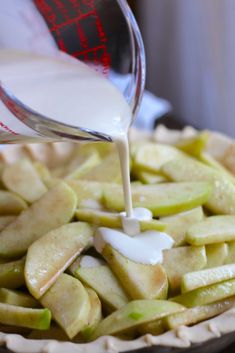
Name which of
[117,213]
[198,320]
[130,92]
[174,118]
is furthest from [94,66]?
[174,118]

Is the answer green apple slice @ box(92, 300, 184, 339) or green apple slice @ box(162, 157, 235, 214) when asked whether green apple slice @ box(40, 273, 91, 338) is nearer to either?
green apple slice @ box(92, 300, 184, 339)

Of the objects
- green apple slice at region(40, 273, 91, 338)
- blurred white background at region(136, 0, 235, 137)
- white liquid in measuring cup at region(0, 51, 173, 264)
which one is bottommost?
blurred white background at region(136, 0, 235, 137)

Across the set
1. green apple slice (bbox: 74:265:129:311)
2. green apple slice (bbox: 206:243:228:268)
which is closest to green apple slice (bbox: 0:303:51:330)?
green apple slice (bbox: 74:265:129:311)

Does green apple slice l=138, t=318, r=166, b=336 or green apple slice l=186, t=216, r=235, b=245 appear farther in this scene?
green apple slice l=186, t=216, r=235, b=245

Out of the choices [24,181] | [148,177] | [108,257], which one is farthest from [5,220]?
[148,177]

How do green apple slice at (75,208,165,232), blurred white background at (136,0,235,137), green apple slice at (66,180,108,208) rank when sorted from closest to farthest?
1. green apple slice at (75,208,165,232)
2. green apple slice at (66,180,108,208)
3. blurred white background at (136,0,235,137)

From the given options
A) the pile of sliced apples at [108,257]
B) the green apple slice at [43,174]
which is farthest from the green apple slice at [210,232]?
the green apple slice at [43,174]

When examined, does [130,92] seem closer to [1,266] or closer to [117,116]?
[117,116]

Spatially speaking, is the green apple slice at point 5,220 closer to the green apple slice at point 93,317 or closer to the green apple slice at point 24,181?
the green apple slice at point 24,181
